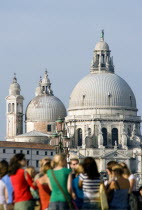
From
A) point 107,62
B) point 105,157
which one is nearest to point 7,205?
point 105,157

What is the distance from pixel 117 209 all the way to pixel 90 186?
77 centimetres

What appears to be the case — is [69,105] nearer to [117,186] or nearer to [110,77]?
[110,77]

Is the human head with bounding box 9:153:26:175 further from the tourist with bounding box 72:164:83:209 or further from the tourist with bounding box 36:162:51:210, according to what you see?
the tourist with bounding box 72:164:83:209

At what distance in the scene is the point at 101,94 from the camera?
14150 cm

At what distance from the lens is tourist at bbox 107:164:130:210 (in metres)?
23.7

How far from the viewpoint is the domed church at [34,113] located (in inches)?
5832

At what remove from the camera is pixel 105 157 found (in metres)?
136

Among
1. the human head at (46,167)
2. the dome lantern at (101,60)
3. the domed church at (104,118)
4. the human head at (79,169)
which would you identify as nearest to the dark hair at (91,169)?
the human head at (79,169)

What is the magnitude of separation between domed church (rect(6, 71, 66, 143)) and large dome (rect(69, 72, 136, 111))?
19.3ft

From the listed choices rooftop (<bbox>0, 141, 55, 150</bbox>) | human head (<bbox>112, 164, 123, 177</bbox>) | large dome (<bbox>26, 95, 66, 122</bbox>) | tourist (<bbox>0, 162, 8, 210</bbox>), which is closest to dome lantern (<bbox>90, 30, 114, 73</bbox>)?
large dome (<bbox>26, 95, 66, 122</bbox>)

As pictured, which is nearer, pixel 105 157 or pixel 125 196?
pixel 125 196

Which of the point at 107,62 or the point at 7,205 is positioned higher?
the point at 107,62

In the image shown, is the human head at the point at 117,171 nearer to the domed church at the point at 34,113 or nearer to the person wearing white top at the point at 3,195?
the person wearing white top at the point at 3,195

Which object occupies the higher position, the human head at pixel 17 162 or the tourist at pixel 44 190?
the human head at pixel 17 162
